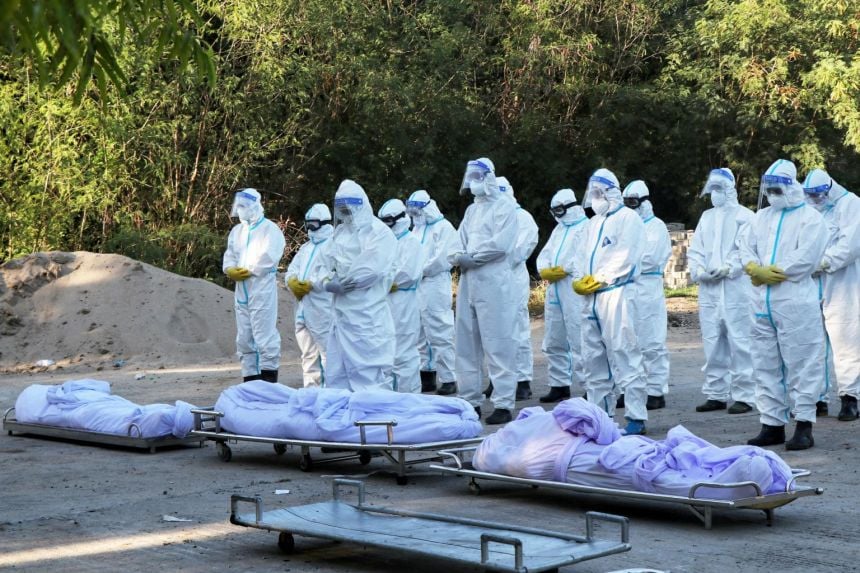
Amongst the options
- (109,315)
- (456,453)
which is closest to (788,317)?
(456,453)

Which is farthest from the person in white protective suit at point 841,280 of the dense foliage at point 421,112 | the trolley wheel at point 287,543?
the dense foliage at point 421,112

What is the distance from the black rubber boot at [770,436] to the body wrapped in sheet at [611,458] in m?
2.17

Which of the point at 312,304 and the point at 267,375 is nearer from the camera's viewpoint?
the point at 312,304

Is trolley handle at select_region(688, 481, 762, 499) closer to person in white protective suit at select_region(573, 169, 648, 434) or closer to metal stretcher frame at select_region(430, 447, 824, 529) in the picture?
metal stretcher frame at select_region(430, 447, 824, 529)

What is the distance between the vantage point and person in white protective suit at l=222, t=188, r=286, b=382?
13.1m

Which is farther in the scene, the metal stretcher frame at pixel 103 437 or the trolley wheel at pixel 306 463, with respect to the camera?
the metal stretcher frame at pixel 103 437

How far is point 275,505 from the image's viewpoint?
7395mm

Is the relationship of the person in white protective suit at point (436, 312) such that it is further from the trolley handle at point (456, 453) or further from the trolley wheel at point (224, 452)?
the trolley handle at point (456, 453)

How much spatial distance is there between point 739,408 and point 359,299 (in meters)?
3.81

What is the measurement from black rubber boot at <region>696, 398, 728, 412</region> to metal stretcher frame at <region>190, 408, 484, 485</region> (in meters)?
3.77

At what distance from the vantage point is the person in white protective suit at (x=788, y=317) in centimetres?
902

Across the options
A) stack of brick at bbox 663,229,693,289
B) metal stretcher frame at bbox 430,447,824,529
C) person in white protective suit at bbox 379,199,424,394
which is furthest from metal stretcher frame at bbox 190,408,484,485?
stack of brick at bbox 663,229,693,289

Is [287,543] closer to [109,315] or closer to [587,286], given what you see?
[587,286]

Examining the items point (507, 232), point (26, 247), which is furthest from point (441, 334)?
point (26, 247)
